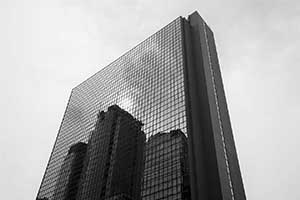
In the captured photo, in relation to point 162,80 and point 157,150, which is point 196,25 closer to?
point 162,80

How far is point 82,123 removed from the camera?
115125mm

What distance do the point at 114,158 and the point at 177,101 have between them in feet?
82.7

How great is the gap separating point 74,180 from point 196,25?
206ft

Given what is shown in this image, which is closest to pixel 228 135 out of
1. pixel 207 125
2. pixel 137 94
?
pixel 207 125

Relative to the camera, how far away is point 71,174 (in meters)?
99.1

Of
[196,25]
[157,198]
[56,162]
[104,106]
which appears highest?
[196,25]

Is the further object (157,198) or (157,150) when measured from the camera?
(157,150)

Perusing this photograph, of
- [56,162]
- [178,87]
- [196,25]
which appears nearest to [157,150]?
[178,87]

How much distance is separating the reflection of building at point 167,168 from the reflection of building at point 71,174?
1325 inches

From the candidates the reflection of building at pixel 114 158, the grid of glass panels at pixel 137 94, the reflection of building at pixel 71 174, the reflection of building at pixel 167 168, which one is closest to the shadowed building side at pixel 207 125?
the reflection of building at pixel 167 168

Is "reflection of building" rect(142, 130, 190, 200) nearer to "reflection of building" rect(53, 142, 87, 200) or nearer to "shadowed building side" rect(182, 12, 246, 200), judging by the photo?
"shadowed building side" rect(182, 12, 246, 200)

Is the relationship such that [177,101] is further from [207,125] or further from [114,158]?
[114,158]

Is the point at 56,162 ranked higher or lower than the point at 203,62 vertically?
lower

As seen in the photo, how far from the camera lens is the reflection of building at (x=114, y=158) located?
7438 cm
